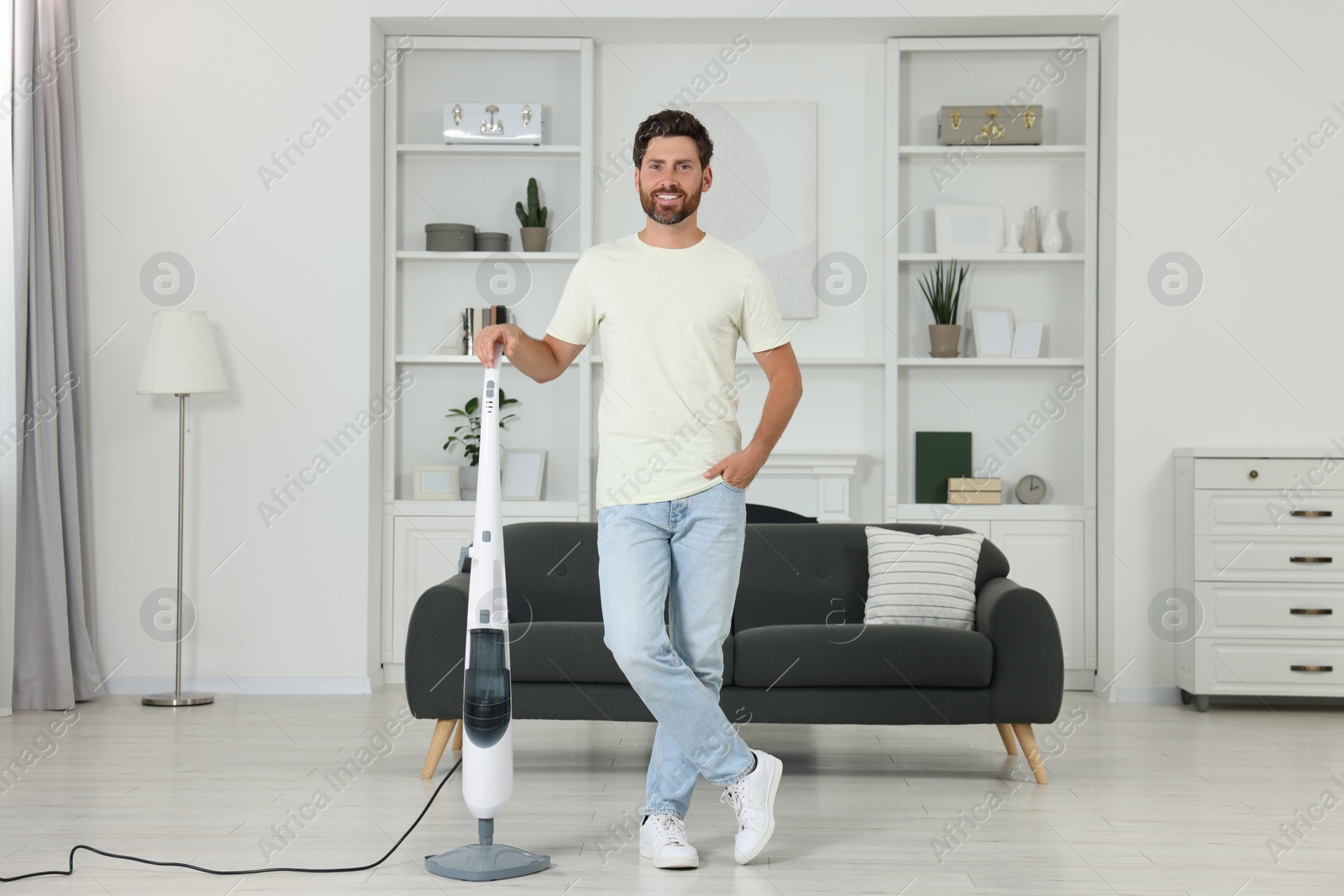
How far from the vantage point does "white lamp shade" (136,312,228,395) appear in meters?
4.32

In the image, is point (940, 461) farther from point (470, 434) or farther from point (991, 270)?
point (470, 434)

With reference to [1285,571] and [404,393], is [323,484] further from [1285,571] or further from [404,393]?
[1285,571]

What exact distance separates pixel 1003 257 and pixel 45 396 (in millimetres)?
3735

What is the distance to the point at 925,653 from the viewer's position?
320 cm

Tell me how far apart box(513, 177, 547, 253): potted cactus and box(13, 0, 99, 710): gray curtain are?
5.72 feet

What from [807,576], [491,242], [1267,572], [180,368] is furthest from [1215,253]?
[180,368]

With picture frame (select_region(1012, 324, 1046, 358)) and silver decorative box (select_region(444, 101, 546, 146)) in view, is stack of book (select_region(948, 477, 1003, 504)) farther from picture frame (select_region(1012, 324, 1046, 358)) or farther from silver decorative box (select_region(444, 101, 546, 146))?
silver decorative box (select_region(444, 101, 546, 146))

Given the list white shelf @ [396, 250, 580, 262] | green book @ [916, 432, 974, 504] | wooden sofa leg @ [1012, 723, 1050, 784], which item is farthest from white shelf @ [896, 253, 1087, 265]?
wooden sofa leg @ [1012, 723, 1050, 784]

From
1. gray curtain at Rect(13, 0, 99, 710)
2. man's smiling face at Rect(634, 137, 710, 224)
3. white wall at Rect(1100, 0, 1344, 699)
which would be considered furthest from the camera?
white wall at Rect(1100, 0, 1344, 699)

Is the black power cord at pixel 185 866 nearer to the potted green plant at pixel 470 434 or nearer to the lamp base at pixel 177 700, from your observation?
the lamp base at pixel 177 700

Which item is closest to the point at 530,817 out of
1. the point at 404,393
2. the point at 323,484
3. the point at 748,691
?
the point at 748,691

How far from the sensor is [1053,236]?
4.92 meters

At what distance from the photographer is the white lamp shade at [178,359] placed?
4316mm

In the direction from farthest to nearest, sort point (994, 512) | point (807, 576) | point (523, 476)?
point (523, 476) < point (994, 512) < point (807, 576)
